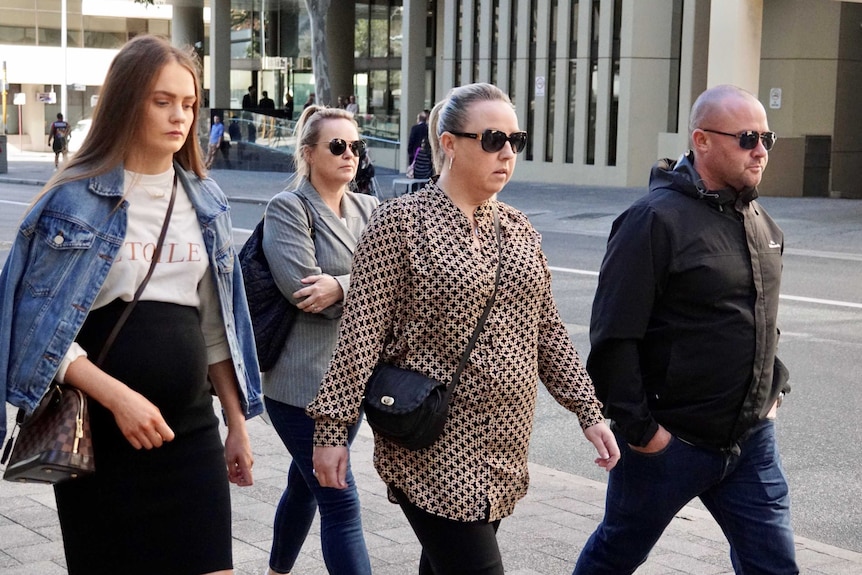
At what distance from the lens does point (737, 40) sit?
1024 inches

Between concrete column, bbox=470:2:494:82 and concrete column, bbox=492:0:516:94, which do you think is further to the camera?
concrete column, bbox=470:2:494:82

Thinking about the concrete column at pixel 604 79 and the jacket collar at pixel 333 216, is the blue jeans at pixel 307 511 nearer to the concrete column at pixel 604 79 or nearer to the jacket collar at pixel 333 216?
the jacket collar at pixel 333 216

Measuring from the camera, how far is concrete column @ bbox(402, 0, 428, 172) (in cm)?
3969

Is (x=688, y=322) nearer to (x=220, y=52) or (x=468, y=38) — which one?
(x=468, y=38)

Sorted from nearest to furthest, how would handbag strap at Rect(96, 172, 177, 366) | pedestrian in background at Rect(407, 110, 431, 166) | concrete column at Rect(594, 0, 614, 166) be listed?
handbag strap at Rect(96, 172, 177, 366), pedestrian in background at Rect(407, 110, 431, 166), concrete column at Rect(594, 0, 614, 166)

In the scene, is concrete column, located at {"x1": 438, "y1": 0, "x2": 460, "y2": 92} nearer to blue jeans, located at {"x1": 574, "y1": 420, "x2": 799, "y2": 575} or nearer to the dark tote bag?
the dark tote bag

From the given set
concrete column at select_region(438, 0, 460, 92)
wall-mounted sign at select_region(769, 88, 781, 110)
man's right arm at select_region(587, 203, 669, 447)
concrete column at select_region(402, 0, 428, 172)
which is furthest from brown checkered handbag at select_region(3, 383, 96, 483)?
concrete column at select_region(402, 0, 428, 172)

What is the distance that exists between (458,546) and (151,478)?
0.82m

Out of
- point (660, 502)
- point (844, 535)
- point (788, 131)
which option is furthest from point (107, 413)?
point (788, 131)

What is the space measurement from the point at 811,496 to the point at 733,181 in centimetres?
309

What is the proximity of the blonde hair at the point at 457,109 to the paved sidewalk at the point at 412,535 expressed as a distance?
1971 millimetres

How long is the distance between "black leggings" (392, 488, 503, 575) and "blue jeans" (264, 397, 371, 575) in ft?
2.54

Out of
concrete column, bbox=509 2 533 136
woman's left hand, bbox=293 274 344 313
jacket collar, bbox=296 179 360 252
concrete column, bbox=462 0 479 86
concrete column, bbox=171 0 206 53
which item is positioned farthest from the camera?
concrete column, bbox=171 0 206 53

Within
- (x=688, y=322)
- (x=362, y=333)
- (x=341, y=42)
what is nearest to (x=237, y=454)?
(x=362, y=333)
